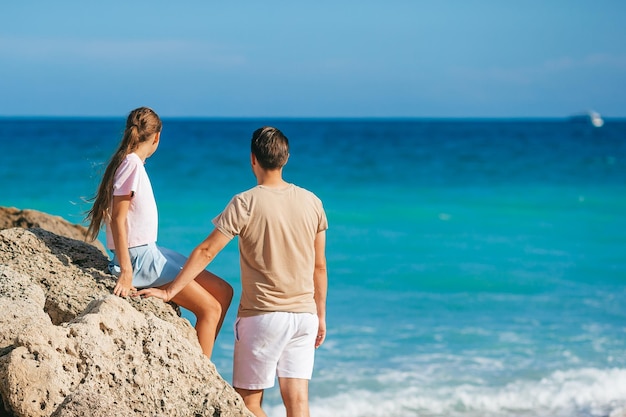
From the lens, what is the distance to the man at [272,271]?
3.54m

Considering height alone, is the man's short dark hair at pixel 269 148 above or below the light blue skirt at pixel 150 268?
above

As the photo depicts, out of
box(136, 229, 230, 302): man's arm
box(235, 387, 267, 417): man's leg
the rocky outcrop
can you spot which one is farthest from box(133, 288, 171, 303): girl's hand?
box(235, 387, 267, 417): man's leg

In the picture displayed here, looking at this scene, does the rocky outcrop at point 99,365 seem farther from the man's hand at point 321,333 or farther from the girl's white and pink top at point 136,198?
the man's hand at point 321,333

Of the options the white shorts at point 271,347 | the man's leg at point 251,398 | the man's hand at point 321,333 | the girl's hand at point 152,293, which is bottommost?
the man's leg at point 251,398

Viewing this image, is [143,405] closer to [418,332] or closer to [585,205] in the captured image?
[418,332]

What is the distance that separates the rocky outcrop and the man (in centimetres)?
33

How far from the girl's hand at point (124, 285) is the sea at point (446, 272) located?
770 millimetres

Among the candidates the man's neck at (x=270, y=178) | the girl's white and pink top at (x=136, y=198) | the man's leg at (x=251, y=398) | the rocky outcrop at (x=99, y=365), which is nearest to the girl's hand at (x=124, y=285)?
the girl's white and pink top at (x=136, y=198)

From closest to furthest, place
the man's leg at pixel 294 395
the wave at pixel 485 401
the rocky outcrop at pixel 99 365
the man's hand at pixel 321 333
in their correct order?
1. the rocky outcrop at pixel 99 365
2. the man's leg at pixel 294 395
3. the man's hand at pixel 321 333
4. the wave at pixel 485 401

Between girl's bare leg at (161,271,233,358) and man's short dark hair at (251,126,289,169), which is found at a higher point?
man's short dark hair at (251,126,289,169)

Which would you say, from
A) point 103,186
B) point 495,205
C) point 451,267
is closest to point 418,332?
point 451,267

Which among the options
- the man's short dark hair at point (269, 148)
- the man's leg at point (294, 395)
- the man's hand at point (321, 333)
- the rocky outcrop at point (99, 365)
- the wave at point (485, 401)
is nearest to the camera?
the rocky outcrop at point (99, 365)

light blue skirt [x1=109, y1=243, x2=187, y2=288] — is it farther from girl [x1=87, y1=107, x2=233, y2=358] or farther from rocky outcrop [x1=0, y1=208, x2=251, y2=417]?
rocky outcrop [x1=0, y1=208, x2=251, y2=417]

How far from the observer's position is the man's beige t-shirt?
3.54 meters
